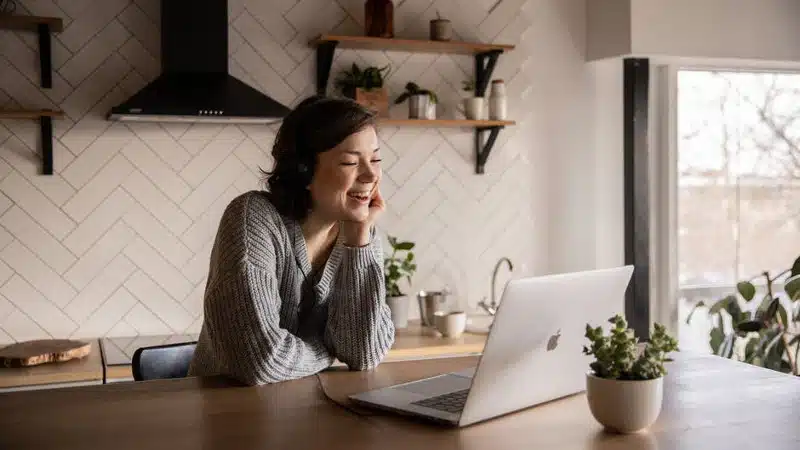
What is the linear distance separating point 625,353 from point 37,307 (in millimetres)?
2540

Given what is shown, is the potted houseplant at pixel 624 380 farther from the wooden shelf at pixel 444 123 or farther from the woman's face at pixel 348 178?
the wooden shelf at pixel 444 123

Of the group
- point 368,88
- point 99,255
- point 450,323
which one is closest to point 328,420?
point 450,323

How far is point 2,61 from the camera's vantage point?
3.33 m

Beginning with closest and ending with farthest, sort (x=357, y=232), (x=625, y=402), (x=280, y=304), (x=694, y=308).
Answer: (x=625, y=402), (x=280, y=304), (x=357, y=232), (x=694, y=308)

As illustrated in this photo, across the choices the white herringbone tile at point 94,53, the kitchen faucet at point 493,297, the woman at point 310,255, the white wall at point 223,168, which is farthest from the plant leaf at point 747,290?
the white herringbone tile at point 94,53

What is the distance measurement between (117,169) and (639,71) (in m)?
2.23

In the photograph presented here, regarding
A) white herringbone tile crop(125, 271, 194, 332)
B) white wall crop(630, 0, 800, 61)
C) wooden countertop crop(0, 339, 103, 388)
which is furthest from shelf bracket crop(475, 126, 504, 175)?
wooden countertop crop(0, 339, 103, 388)

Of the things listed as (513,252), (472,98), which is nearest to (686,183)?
(513,252)

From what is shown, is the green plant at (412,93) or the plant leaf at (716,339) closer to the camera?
the green plant at (412,93)

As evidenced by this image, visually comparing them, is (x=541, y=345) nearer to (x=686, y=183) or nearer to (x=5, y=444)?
(x=5, y=444)

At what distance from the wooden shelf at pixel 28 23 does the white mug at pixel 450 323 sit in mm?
1735

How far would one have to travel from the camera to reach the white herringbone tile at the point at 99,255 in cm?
345

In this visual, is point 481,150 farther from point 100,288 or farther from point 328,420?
point 328,420

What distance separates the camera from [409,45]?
3.69m
